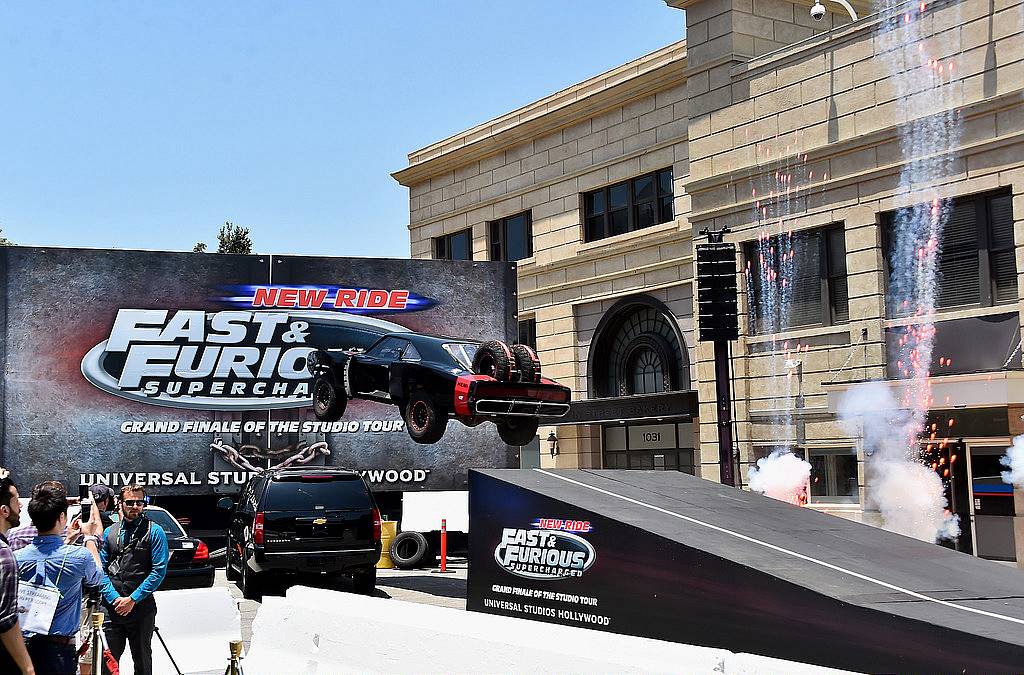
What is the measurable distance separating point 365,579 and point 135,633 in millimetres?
8291

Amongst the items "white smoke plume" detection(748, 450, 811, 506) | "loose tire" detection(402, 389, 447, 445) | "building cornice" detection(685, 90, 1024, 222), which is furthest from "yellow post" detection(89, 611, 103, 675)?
"building cornice" detection(685, 90, 1024, 222)

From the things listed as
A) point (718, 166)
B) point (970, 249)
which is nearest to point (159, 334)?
point (718, 166)

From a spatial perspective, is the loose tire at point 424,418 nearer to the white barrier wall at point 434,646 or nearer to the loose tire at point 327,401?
the loose tire at point 327,401

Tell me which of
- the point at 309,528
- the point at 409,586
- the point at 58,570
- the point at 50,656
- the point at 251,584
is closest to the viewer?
the point at 50,656

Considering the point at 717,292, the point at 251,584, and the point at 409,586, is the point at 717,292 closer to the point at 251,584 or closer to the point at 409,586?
the point at 409,586

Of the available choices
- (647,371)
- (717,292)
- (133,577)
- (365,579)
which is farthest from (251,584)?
(647,371)

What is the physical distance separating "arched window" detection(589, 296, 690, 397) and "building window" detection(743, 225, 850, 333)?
11.4 ft

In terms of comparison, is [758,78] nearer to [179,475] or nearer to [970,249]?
[970,249]

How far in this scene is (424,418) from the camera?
22.3 metres

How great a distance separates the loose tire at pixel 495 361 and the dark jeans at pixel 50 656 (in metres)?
15.1

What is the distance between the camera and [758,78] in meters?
25.3

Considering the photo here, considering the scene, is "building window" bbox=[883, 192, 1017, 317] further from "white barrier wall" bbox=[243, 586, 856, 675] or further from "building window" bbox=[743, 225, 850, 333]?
"white barrier wall" bbox=[243, 586, 856, 675]

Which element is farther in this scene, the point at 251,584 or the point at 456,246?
the point at 456,246

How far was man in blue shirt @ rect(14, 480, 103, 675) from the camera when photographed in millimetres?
6246
